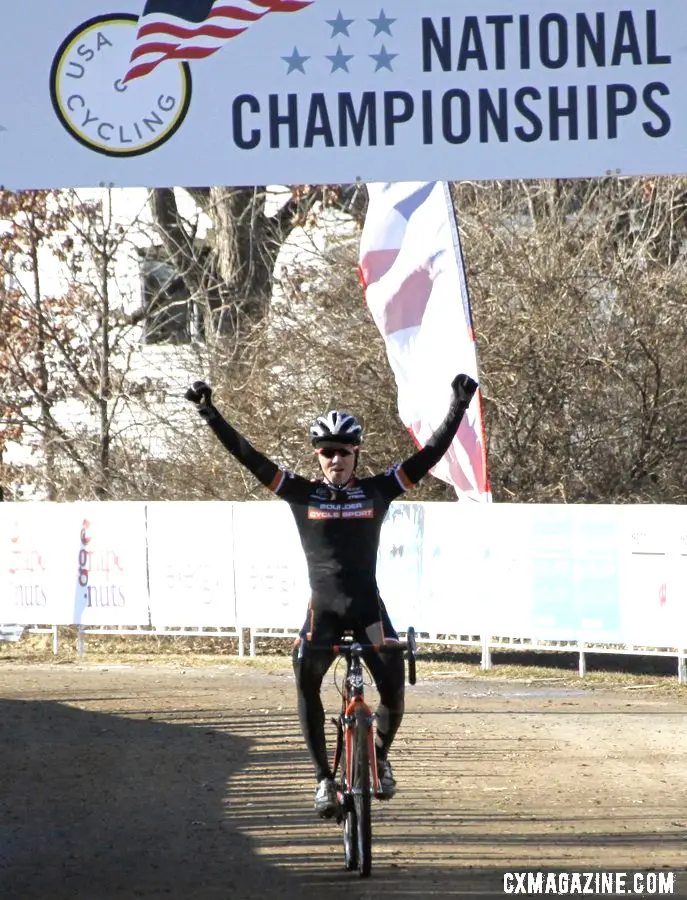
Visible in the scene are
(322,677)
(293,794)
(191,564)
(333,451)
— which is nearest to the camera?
(322,677)

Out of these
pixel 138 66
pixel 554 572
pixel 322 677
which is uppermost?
pixel 138 66

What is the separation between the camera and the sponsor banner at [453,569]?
17.2 meters

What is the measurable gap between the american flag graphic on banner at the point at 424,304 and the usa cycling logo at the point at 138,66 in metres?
8.86

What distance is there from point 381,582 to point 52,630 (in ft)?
14.5

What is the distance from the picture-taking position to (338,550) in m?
8.08

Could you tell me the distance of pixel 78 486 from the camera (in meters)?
25.3

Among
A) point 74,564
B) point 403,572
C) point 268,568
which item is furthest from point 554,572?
point 74,564

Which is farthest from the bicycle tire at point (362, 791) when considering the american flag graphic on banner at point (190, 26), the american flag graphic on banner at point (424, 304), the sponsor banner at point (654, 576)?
the american flag graphic on banner at point (424, 304)

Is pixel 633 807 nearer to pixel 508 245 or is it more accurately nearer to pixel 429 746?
pixel 429 746

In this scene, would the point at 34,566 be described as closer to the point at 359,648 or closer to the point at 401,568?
the point at 401,568

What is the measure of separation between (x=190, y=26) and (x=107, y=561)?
12.1 meters

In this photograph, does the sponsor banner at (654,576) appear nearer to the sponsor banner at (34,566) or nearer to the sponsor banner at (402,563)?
the sponsor banner at (402,563)

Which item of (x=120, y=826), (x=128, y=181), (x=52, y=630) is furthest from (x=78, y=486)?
(x=128, y=181)

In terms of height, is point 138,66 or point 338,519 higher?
point 138,66
